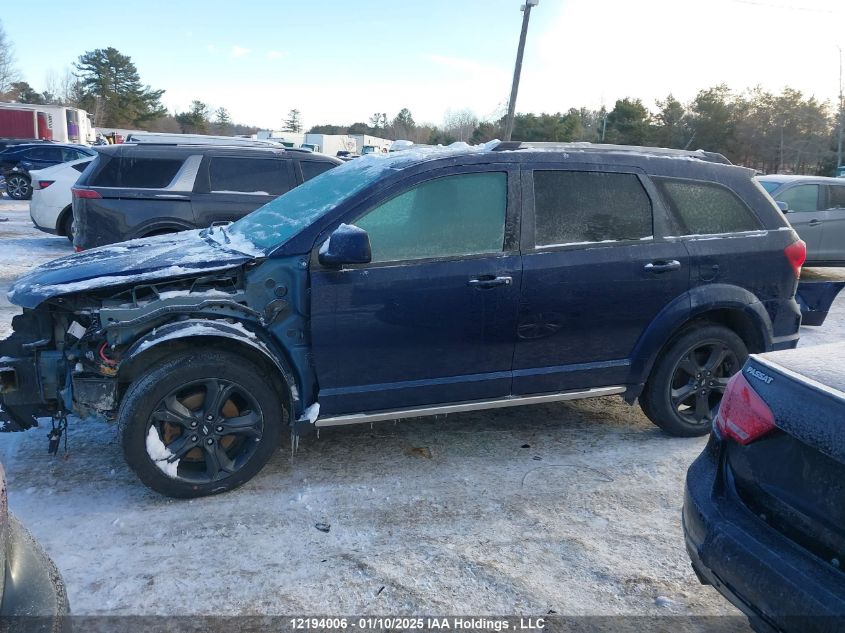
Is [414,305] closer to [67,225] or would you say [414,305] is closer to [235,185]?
[235,185]

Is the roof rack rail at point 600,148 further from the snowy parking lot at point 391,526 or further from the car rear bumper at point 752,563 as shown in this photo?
the car rear bumper at point 752,563

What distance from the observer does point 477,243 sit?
3906 millimetres

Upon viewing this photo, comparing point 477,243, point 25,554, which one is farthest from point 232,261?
point 25,554

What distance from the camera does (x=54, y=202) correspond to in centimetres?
1136

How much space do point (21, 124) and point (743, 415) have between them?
44.6 meters

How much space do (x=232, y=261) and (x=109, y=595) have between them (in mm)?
1703

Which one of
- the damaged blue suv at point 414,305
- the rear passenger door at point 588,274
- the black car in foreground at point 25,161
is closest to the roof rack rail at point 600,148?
the damaged blue suv at point 414,305

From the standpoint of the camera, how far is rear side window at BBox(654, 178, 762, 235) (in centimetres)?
439

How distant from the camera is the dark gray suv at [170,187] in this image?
25.0ft

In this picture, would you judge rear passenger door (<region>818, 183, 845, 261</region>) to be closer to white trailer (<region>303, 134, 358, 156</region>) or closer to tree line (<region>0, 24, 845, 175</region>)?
tree line (<region>0, 24, 845, 175</region>)

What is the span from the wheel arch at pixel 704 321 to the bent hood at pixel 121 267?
2.50m

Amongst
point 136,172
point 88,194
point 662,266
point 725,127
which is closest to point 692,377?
point 662,266

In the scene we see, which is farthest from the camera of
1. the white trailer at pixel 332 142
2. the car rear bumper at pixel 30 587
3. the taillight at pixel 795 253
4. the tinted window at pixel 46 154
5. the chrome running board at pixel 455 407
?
the white trailer at pixel 332 142

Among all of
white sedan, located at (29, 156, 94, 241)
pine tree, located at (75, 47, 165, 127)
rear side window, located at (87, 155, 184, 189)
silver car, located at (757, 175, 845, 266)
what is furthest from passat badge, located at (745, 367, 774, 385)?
pine tree, located at (75, 47, 165, 127)
